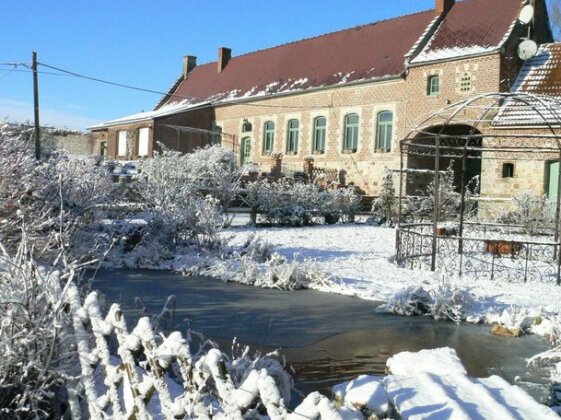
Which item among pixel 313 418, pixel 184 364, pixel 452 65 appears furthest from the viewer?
pixel 452 65

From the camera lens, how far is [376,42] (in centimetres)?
2872

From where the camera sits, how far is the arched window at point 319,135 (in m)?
29.1

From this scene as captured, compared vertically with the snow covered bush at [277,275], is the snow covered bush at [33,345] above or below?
above

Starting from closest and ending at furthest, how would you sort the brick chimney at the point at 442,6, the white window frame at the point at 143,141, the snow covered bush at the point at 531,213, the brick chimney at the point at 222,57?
the snow covered bush at the point at 531,213 < the brick chimney at the point at 442,6 < the white window frame at the point at 143,141 < the brick chimney at the point at 222,57

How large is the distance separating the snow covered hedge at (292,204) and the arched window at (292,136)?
403 inches

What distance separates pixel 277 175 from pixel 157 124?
866cm

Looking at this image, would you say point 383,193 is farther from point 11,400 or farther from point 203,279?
point 11,400

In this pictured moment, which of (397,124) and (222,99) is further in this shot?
(222,99)

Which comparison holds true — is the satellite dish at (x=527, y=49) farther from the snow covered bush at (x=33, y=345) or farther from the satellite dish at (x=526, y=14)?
the snow covered bush at (x=33, y=345)

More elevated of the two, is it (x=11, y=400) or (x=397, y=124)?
(x=397, y=124)

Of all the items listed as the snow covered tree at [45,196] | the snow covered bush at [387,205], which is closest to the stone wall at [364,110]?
the snow covered bush at [387,205]

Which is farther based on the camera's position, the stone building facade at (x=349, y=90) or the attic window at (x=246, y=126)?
the attic window at (x=246, y=126)

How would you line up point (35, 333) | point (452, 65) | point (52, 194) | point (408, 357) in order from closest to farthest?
point (35, 333) < point (408, 357) < point (52, 194) < point (452, 65)

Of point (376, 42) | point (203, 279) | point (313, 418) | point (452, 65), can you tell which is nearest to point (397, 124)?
point (452, 65)
